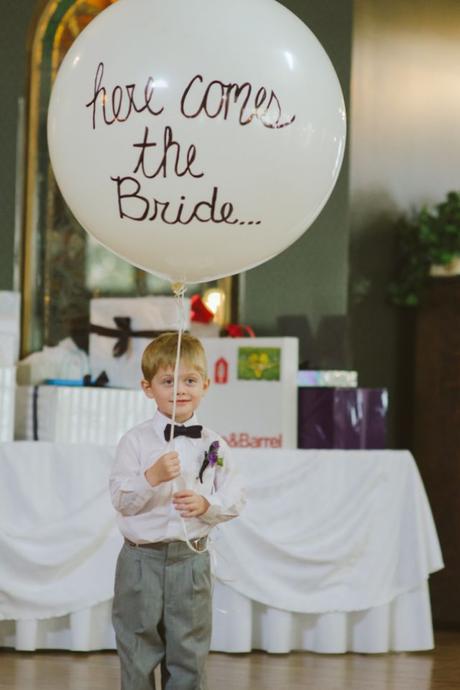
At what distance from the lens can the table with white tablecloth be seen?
152 inches

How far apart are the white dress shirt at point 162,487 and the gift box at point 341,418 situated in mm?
1560

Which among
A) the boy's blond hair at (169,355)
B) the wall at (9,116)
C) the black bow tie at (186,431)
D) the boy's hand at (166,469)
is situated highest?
the wall at (9,116)

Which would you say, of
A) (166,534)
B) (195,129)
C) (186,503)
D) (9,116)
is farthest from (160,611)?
(9,116)

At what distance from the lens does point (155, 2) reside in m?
2.52

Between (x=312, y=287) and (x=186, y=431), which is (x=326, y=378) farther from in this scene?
(x=186, y=431)

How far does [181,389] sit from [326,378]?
183cm

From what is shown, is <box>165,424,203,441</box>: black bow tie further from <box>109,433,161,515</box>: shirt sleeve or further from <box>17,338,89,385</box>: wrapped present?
<box>17,338,89,385</box>: wrapped present

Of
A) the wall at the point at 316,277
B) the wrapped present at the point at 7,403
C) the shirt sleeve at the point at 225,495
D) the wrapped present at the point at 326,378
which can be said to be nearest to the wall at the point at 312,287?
the wall at the point at 316,277

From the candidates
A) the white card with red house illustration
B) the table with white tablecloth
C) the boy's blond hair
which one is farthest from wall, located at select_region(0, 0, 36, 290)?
the boy's blond hair

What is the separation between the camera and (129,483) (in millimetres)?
2709

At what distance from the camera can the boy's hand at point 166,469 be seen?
103 inches

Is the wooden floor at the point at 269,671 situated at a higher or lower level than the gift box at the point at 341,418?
lower

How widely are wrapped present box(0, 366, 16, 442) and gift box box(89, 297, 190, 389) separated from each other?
1.29ft

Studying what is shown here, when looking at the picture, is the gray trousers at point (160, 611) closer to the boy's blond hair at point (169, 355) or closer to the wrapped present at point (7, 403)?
the boy's blond hair at point (169, 355)
